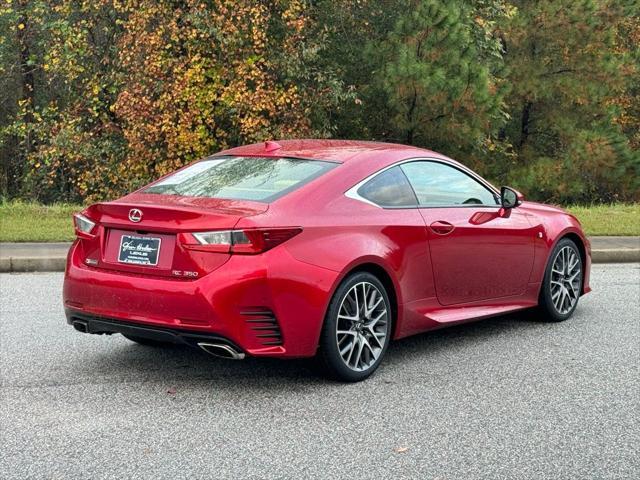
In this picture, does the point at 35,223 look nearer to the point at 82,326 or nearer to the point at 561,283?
the point at 561,283

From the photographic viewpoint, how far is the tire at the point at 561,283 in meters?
8.18

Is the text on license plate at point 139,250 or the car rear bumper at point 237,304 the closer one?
Answer: the car rear bumper at point 237,304

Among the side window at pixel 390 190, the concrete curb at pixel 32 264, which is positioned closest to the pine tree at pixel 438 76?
the concrete curb at pixel 32 264

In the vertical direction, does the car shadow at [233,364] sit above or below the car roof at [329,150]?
below

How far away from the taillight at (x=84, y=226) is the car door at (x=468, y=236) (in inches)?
83.8

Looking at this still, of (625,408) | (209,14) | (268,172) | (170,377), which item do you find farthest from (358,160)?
(209,14)

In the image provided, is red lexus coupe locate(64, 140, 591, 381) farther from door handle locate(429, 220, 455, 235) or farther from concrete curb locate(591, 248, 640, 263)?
concrete curb locate(591, 248, 640, 263)

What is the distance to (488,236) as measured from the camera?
291 inches

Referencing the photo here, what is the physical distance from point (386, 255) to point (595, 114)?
2662 cm

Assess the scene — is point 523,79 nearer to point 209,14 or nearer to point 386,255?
point 209,14

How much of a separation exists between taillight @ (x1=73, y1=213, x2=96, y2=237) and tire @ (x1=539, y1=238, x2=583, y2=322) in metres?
3.75

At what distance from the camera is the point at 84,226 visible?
6297 millimetres

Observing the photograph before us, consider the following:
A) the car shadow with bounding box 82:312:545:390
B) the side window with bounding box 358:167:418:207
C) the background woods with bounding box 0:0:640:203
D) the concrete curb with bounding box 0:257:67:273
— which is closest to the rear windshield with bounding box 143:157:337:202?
the side window with bounding box 358:167:418:207

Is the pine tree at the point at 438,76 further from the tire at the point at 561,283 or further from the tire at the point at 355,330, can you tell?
the tire at the point at 355,330
